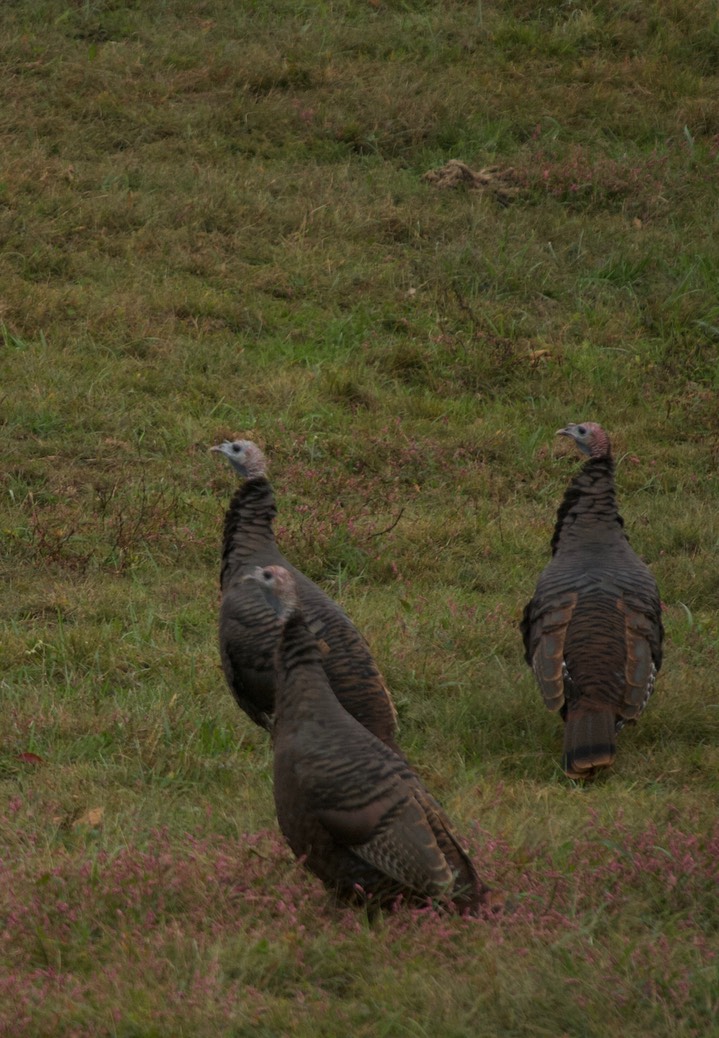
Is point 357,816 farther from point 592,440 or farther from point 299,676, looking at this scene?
point 592,440

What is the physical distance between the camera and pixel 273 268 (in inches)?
484

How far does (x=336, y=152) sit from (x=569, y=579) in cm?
820

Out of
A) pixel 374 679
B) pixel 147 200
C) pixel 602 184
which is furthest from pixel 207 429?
pixel 602 184

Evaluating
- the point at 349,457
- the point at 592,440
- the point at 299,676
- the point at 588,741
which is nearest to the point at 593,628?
the point at 588,741

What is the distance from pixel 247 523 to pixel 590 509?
1.75m

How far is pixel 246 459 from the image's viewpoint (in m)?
7.22

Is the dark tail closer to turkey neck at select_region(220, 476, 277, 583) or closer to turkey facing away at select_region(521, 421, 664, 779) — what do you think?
turkey facing away at select_region(521, 421, 664, 779)

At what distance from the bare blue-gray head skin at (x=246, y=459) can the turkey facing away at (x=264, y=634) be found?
211mm

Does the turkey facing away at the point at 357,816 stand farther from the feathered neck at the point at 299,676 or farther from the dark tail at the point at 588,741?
the dark tail at the point at 588,741

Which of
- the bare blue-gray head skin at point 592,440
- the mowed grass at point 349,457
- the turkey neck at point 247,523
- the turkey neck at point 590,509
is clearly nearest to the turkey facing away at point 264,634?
the turkey neck at point 247,523

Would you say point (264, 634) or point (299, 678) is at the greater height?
point (299, 678)

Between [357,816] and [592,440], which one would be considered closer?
[357,816]

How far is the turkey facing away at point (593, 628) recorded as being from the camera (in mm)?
6383

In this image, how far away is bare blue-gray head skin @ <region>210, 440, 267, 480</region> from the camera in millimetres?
7176
